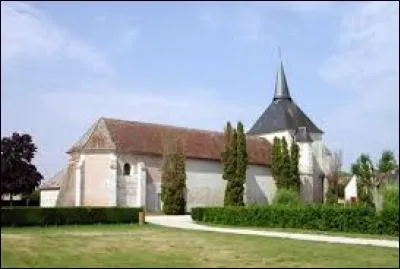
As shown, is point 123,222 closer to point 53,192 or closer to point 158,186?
point 158,186

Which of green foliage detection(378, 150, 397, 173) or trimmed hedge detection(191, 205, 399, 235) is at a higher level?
green foliage detection(378, 150, 397, 173)

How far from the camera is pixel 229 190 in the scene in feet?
165

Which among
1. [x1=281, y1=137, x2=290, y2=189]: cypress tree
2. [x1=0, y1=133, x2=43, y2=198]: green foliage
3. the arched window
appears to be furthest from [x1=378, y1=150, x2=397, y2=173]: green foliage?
[x1=0, y1=133, x2=43, y2=198]: green foliage

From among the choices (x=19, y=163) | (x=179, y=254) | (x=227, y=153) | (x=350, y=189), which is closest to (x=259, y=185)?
(x=227, y=153)

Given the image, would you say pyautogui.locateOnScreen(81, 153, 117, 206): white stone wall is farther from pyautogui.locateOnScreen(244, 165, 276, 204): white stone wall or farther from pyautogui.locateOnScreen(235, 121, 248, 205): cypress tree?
pyautogui.locateOnScreen(244, 165, 276, 204): white stone wall

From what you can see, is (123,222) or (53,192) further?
(53,192)

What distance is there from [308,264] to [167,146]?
3803 cm

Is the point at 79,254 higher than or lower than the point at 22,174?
lower

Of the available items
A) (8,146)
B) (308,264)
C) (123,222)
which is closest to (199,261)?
(308,264)

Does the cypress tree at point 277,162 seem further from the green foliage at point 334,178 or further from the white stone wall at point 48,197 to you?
the white stone wall at point 48,197

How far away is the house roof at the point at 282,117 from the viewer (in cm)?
6438

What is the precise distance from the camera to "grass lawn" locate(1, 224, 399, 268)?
→ 14.1m

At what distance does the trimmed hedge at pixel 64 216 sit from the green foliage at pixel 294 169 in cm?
2505

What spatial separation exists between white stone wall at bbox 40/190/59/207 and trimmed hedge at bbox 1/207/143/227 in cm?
2043
